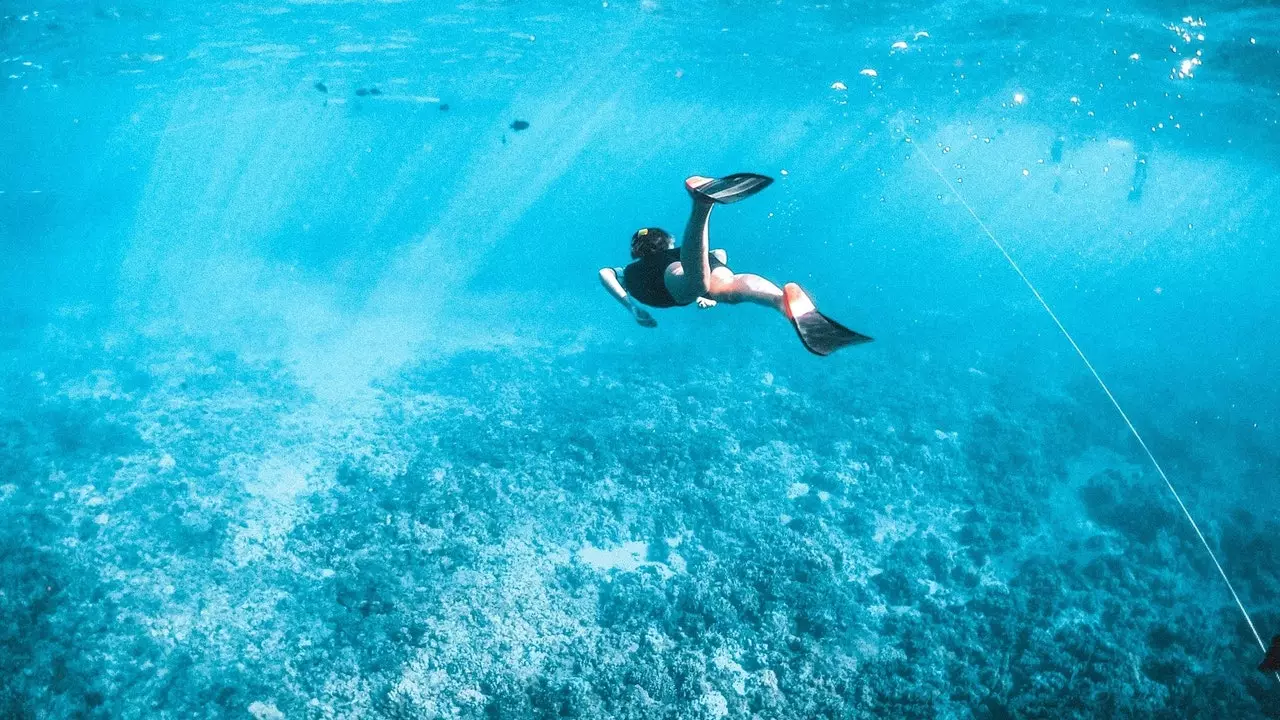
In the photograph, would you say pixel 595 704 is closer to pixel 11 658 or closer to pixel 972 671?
pixel 972 671

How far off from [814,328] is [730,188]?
116cm

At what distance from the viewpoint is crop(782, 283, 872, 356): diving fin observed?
145 inches

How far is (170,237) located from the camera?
157 feet

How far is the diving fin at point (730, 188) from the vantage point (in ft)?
12.7

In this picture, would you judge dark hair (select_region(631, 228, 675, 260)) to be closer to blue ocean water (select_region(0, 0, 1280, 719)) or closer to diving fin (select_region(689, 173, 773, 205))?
diving fin (select_region(689, 173, 773, 205))

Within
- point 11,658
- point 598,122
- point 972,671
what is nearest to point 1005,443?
point 972,671

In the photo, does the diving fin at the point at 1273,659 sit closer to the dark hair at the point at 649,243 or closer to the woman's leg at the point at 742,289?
the woman's leg at the point at 742,289

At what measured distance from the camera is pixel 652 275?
481 centimetres

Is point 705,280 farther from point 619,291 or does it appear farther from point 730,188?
point 619,291

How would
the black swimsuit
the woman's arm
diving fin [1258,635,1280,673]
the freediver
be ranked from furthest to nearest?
1. the woman's arm
2. the black swimsuit
3. diving fin [1258,635,1280,673]
4. the freediver

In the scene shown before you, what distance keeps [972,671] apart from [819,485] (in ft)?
15.8

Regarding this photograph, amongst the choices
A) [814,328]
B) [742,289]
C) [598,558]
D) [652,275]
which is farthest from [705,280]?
[598,558]

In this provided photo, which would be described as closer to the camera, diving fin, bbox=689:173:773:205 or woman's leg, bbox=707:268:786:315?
diving fin, bbox=689:173:773:205

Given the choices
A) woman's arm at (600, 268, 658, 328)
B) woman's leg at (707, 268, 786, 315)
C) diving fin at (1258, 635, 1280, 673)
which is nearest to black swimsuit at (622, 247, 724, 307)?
woman's arm at (600, 268, 658, 328)
